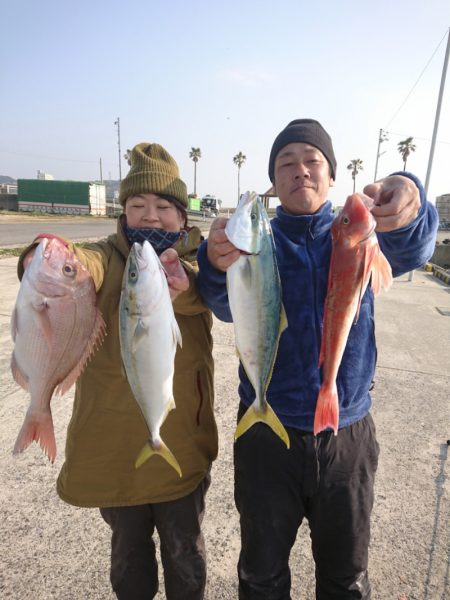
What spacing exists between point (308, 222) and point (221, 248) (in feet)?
2.05

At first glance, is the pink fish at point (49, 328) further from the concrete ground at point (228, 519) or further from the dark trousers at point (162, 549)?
the concrete ground at point (228, 519)

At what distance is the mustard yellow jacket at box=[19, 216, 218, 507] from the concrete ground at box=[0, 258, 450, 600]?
2.26 feet

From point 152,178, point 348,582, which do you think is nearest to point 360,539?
point 348,582

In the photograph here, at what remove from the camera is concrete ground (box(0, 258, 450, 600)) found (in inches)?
88.0

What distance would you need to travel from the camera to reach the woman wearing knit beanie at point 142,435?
1.96 meters

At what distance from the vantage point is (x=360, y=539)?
75.1 inches

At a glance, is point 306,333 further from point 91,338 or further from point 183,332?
point 91,338

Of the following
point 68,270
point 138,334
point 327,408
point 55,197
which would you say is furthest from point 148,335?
point 55,197

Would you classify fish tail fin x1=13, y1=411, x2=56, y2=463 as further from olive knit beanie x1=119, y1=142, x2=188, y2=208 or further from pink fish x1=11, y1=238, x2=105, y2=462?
olive knit beanie x1=119, y1=142, x2=188, y2=208

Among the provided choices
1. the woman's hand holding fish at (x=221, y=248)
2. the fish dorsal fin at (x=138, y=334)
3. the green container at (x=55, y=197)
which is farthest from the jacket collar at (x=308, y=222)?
the green container at (x=55, y=197)

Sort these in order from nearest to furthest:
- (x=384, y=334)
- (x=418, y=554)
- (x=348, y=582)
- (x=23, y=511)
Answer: (x=348, y=582) < (x=418, y=554) < (x=23, y=511) < (x=384, y=334)

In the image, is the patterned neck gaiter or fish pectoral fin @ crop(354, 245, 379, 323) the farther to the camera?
the patterned neck gaiter

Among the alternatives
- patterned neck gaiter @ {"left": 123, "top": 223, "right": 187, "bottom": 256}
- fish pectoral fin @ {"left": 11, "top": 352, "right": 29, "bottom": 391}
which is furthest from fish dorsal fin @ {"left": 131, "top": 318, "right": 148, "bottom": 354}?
patterned neck gaiter @ {"left": 123, "top": 223, "right": 187, "bottom": 256}

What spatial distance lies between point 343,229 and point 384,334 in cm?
557
